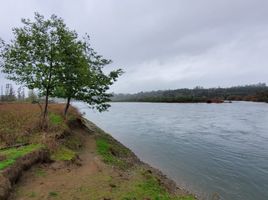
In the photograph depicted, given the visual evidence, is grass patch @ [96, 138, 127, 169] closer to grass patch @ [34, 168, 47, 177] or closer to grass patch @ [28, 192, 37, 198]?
grass patch @ [34, 168, 47, 177]

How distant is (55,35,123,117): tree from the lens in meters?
16.3

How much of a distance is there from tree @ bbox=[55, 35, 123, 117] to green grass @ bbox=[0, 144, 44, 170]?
5.56 metres

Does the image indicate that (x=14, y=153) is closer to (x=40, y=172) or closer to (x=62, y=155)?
(x=40, y=172)

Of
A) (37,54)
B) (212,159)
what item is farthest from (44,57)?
Result: (212,159)

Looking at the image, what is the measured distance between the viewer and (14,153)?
9.64m

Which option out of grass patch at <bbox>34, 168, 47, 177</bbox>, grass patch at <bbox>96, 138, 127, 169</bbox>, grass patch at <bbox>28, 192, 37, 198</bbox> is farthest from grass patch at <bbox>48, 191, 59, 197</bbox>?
grass patch at <bbox>96, 138, 127, 169</bbox>

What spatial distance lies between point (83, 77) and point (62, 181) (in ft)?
35.5

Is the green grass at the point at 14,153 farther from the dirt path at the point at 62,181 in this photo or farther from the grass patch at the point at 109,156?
the grass patch at the point at 109,156

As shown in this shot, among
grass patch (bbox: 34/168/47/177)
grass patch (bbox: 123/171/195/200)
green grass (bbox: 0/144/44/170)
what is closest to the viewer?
grass patch (bbox: 123/171/195/200)

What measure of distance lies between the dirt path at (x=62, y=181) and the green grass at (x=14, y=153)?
28.6 inches

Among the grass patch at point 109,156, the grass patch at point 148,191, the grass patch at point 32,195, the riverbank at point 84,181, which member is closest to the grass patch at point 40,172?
the riverbank at point 84,181

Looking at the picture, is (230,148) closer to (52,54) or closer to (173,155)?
(173,155)

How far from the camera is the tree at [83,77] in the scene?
16.3 meters

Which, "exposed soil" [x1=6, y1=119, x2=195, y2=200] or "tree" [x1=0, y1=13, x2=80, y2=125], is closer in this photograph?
"exposed soil" [x1=6, y1=119, x2=195, y2=200]
